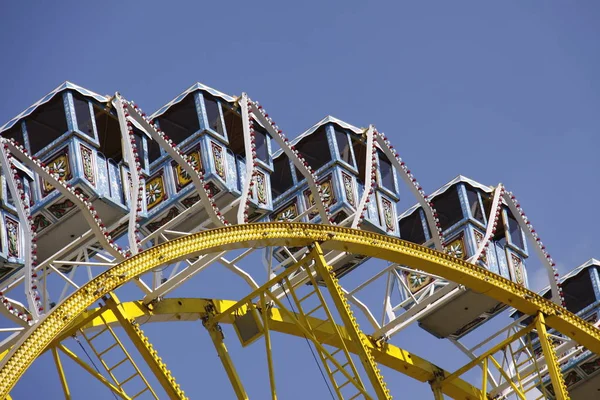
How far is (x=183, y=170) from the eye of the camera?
28.8m

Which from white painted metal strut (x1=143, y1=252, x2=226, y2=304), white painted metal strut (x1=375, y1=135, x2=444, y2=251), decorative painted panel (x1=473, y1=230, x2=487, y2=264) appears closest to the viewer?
white painted metal strut (x1=143, y1=252, x2=226, y2=304)

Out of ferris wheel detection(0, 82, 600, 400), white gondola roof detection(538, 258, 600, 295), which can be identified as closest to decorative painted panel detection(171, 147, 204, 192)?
ferris wheel detection(0, 82, 600, 400)

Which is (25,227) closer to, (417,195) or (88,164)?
(88,164)

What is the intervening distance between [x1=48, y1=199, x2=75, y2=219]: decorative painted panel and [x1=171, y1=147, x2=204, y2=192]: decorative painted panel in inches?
101

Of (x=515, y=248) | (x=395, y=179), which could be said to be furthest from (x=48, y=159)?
(x=515, y=248)

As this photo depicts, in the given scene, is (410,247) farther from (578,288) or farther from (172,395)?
(578,288)

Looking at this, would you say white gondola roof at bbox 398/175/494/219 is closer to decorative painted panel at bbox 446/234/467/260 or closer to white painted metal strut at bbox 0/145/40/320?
decorative painted panel at bbox 446/234/467/260

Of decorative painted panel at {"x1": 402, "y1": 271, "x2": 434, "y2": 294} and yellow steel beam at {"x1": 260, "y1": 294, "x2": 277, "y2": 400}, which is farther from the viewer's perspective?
decorative painted panel at {"x1": 402, "y1": 271, "x2": 434, "y2": 294}

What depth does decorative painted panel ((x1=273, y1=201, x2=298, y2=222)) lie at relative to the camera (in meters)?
31.9

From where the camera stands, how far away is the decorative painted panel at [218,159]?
95.7ft

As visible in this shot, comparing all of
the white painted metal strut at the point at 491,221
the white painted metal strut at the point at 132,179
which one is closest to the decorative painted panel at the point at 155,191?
the white painted metal strut at the point at 132,179

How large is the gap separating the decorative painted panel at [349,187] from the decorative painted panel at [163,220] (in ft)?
13.9

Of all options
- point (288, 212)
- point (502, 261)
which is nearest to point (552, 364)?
point (502, 261)

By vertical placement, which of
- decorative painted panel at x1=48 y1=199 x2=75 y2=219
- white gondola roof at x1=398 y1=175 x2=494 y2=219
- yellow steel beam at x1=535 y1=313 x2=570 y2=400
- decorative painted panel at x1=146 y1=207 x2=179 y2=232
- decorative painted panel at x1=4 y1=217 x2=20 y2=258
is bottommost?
yellow steel beam at x1=535 y1=313 x2=570 y2=400
